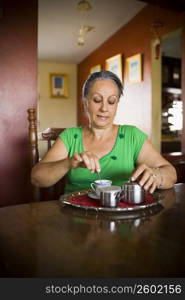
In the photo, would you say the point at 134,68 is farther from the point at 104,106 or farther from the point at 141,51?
the point at 104,106

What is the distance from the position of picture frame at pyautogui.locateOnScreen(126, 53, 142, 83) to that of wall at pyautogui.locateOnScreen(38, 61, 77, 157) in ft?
8.22

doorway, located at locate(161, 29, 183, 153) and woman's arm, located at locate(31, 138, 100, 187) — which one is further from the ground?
doorway, located at locate(161, 29, 183, 153)

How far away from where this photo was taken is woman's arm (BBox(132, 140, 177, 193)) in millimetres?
1116

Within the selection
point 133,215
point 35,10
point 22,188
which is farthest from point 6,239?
point 35,10

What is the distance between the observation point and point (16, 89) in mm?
2189

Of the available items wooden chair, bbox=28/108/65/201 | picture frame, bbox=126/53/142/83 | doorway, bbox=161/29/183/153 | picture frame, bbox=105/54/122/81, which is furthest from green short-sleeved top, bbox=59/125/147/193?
picture frame, bbox=105/54/122/81

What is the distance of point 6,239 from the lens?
28.3 inches

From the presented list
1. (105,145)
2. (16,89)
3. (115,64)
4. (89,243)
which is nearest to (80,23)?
(115,64)

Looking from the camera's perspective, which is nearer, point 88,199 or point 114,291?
point 114,291

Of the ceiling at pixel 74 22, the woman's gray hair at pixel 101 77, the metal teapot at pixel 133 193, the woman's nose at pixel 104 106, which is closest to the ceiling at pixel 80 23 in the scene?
the ceiling at pixel 74 22

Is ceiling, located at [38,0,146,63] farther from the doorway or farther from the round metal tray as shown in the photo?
the round metal tray

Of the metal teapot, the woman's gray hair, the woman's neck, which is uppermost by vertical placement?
the woman's gray hair

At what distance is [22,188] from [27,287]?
175cm

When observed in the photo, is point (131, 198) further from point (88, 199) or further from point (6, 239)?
point (6, 239)
